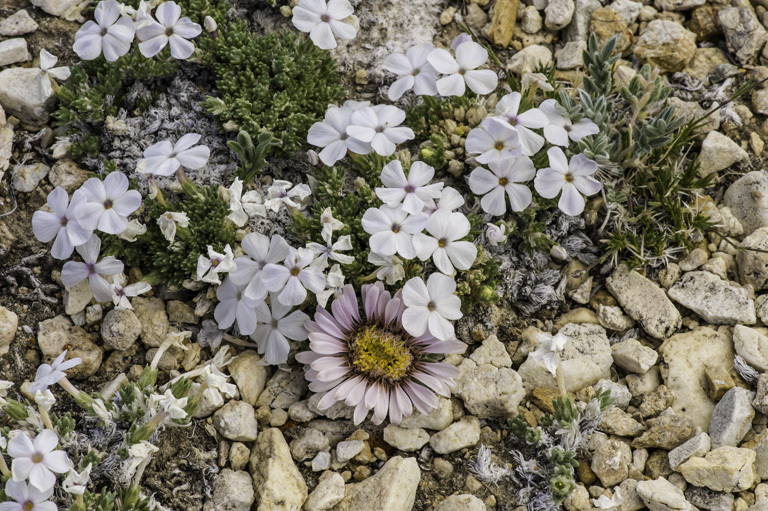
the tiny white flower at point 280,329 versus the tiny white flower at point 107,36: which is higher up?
the tiny white flower at point 107,36

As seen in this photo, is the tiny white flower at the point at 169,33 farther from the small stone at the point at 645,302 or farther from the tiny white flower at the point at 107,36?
the small stone at the point at 645,302

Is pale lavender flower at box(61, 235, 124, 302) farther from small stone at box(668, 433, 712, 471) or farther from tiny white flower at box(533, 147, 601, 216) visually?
small stone at box(668, 433, 712, 471)

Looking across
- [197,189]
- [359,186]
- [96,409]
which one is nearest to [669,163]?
[359,186]

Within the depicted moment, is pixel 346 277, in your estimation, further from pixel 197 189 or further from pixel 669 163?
pixel 669 163

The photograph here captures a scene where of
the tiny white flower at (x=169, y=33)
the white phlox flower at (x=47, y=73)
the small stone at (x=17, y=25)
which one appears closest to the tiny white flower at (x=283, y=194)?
the tiny white flower at (x=169, y=33)

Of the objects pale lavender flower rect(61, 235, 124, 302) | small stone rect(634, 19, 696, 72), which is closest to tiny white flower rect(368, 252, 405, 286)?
pale lavender flower rect(61, 235, 124, 302)
